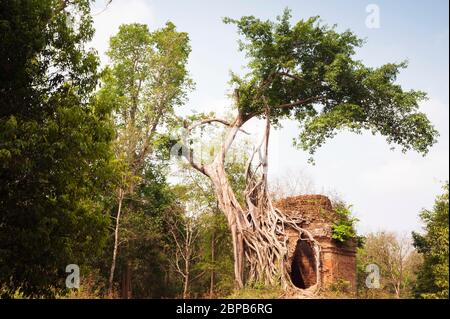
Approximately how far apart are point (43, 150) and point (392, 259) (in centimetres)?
3592

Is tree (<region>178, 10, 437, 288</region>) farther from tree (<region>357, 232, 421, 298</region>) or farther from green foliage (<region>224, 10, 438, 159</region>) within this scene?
tree (<region>357, 232, 421, 298</region>)

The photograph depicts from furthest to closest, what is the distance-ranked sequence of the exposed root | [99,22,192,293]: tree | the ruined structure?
[99,22,192,293]: tree, the ruined structure, the exposed root

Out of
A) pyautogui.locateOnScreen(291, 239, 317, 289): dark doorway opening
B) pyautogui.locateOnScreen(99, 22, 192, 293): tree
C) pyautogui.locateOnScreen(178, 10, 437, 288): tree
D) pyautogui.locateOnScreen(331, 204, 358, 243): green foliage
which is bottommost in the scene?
pyautogui.locateOnScreen(291, 239, 317, 289): dark doorway opening

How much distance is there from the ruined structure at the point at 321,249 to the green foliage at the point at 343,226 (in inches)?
7.3

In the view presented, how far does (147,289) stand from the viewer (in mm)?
25297

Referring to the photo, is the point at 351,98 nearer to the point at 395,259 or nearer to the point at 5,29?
the point at 5,29

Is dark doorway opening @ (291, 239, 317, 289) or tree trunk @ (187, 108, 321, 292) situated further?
dark doorway opening @ (291, 239, 317, 289)

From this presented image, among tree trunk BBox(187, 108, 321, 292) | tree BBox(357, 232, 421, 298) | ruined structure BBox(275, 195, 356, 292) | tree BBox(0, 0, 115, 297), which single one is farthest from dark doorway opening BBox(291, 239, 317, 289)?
tree BBox(357, 232, 421, 298)

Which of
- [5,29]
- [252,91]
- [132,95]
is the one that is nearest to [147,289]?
[132,95]

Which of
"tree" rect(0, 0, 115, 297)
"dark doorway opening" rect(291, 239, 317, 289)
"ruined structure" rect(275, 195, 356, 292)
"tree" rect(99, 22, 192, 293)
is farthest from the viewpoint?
"tree" rect(99, 22, 192, 293)

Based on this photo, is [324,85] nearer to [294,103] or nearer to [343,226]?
[294,103]

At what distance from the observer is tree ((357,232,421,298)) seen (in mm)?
34594

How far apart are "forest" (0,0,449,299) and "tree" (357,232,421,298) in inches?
5.4
